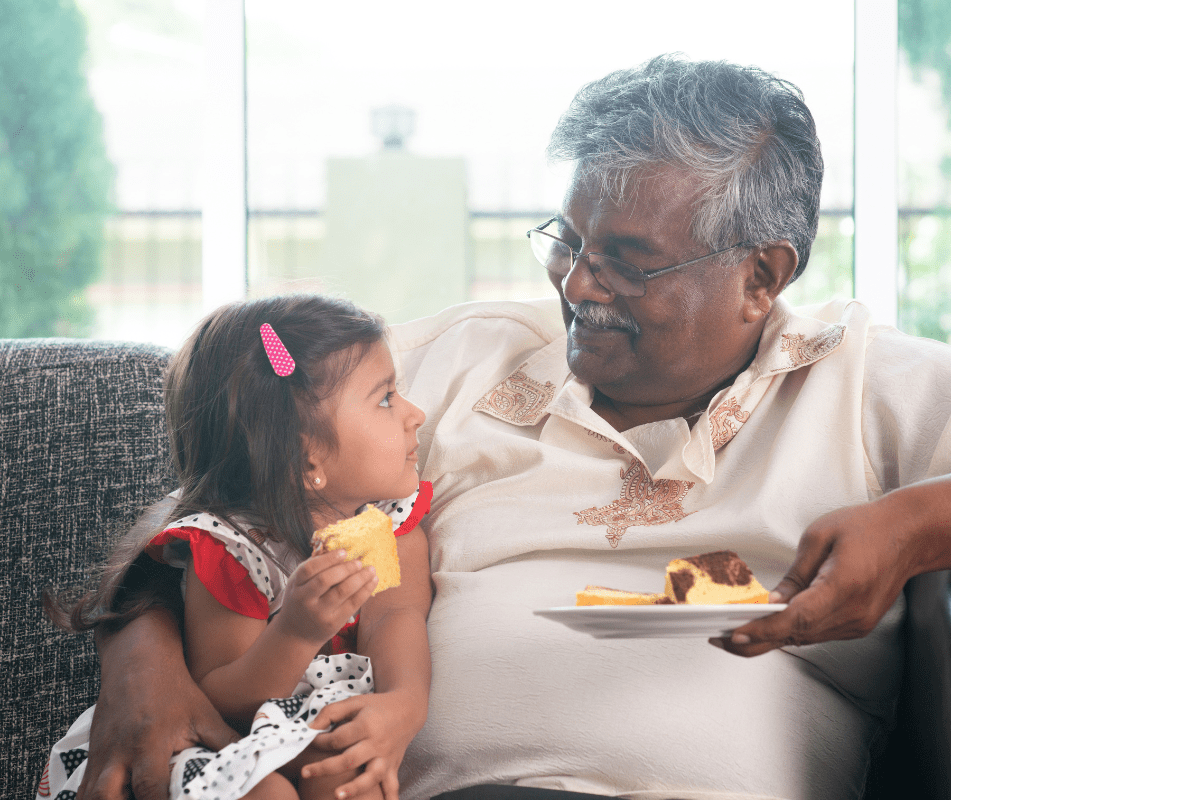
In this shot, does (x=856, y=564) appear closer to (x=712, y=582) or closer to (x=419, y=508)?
(x=712, y=582)

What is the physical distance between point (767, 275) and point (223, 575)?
715 millimetres

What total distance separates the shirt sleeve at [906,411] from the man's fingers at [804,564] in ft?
0.39

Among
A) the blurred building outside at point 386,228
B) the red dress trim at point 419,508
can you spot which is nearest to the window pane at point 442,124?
the blurred building outside at point 386,228

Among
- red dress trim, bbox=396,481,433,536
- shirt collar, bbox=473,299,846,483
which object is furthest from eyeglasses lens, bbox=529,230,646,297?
red dress trim, bbox=396,481,433,536

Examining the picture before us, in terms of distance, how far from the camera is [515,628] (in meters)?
0.96

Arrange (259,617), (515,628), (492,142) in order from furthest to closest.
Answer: (492,142) → (515,628) → (259,617)

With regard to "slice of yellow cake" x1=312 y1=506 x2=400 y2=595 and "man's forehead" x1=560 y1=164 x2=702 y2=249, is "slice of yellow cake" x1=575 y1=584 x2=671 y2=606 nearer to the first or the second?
"slice of yellow cake" x1=312 y1=506 x2=400 y2=595

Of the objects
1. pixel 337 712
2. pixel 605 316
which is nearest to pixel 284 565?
pixel 337 712

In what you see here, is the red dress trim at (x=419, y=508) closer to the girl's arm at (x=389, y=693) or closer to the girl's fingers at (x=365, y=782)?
the girl's arm at (x=389, y=693)

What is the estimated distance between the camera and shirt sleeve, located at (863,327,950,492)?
3.22 ft

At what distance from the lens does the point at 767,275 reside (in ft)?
3.37
